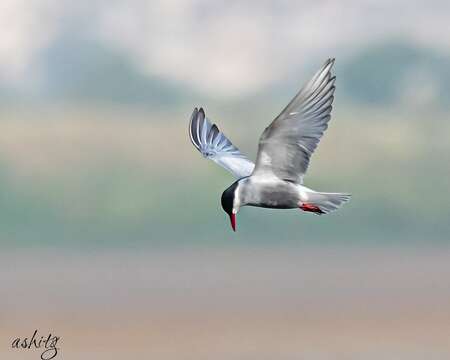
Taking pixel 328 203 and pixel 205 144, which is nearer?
pixel 328 203

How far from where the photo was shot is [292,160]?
13125mm

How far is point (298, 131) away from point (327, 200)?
1112 mm

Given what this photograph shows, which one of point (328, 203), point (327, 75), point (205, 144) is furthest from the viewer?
point (205, 144)

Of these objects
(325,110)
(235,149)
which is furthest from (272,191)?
(235,149)

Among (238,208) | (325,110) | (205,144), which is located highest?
(205,144)

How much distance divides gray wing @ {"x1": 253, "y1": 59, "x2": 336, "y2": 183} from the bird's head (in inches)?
14.3

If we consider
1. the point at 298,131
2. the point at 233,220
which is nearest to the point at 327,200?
the point at 298,131

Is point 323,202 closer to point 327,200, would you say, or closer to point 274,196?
point 327,200

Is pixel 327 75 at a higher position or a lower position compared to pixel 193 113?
lower

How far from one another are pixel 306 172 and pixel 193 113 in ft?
11.2

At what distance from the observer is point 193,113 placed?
16062mm

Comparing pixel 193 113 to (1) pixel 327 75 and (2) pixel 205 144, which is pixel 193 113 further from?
(1) pixel 327 75

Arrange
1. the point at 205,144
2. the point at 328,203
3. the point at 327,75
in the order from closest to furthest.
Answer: the point at 327,75 < the point at 328,203 < the point at 205,144

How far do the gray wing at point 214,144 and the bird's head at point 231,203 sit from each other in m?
→ 1.72
